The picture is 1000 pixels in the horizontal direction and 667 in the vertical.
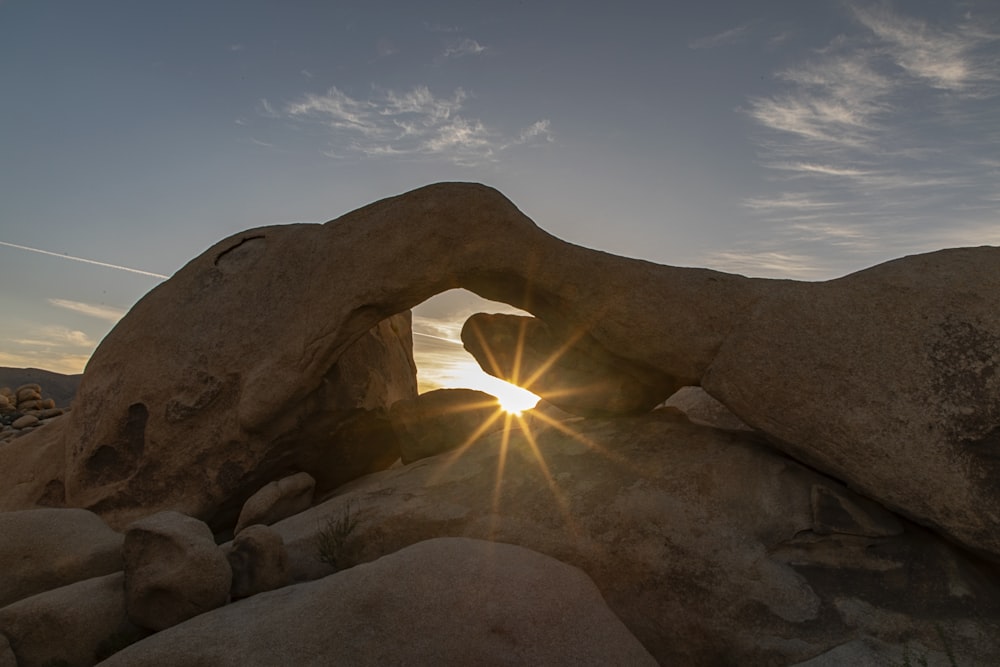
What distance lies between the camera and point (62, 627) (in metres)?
5.65

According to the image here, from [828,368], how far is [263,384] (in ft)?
20.6

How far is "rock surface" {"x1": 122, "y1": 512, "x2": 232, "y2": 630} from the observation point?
5.71m

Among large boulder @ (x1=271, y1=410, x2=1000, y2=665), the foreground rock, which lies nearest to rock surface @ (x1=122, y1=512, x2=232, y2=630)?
the foreground rock

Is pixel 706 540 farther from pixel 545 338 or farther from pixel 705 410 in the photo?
pixel 705 410

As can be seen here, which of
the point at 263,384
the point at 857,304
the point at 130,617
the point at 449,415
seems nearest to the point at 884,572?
the point at 857,304

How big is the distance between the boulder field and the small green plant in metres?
0.03

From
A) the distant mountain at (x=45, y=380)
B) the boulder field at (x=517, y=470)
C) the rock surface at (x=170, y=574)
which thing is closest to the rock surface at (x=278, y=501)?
the boulder field at (x=517, y=470)

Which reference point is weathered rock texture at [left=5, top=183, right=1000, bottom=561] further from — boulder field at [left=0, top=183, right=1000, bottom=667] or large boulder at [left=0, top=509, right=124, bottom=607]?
large boulder at [left=0, top=509, right=124, bottom=607]

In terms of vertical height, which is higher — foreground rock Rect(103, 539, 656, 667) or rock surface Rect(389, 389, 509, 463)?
rock surface Rect(389, 389, 509, 463)

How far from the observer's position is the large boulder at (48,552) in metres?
6.70

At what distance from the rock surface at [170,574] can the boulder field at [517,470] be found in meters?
0.02

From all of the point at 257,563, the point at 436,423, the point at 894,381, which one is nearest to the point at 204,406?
the point at 436,423

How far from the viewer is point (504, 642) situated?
498 cm

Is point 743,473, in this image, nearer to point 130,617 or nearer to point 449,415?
point 449,415
